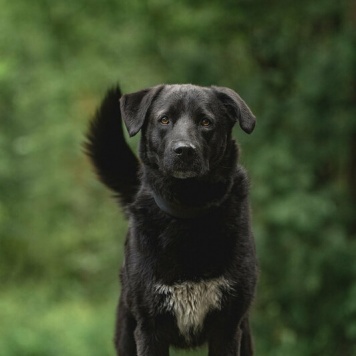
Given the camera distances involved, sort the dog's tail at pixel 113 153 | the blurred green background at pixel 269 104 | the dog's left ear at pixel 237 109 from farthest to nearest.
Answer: the blurred green background at pixel 269 104 < the dog's tail at pixel 113 153 < the dog's left ear at pixel 237 109

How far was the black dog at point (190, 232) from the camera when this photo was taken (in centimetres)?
425

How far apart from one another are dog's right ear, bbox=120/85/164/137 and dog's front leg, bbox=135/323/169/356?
100 cm

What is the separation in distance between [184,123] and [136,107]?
1.03 ft

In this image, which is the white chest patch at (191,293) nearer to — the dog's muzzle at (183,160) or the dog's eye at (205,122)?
the dog's muzzle at (183,160)

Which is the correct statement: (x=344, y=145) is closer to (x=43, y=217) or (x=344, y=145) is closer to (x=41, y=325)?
(x=41, y=325)

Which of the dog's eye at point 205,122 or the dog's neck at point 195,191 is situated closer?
the dog's eye at point 205,122

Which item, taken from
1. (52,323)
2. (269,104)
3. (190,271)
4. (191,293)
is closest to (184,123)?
(190,271)

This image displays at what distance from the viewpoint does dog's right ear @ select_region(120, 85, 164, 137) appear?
14.1 feet

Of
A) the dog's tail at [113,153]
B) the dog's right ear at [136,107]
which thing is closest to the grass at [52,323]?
the dog's tail at [113,153]

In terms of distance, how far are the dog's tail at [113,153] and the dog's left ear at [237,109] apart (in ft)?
2.97

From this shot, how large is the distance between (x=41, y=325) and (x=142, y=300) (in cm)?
747

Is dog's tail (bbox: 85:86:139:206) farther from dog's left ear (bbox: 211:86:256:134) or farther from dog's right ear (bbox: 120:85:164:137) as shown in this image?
dog's left ear (bbox: 211:86:256:134)

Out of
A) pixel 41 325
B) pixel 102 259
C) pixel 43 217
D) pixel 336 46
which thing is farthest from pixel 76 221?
pixel 336 46

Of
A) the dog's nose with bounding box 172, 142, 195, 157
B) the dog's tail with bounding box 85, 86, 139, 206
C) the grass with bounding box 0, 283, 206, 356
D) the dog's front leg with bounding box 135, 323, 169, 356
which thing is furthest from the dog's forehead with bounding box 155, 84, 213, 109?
the grass with bounding box 0, 283, 206, 356
